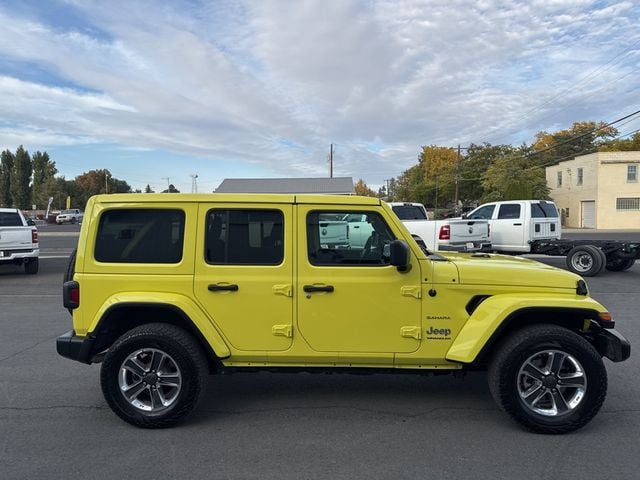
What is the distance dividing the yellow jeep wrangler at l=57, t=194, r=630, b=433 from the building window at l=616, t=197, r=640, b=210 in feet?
149

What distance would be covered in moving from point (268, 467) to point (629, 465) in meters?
2.44

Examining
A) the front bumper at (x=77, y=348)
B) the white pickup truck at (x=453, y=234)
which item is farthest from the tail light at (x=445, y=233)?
the front bumper at (x=77, y=348)

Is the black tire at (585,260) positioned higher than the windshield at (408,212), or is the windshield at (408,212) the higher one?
the windshield at (408,212)

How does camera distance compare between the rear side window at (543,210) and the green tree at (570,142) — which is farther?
the green tree at (570,142)

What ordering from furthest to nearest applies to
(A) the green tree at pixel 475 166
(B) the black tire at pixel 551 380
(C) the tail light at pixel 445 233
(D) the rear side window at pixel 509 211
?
(A) the green tree at pixel 475 166 → (D) the rear side window at pixel 509 211 → (C) the tail light at pixel 445 233 → (B) the black tire at pixel 551 380

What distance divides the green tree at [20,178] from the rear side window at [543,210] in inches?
4510

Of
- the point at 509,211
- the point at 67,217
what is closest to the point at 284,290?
the point at 509,211

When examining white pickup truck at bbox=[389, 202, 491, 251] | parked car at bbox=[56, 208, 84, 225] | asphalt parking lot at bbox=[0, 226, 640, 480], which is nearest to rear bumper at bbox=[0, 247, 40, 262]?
asphalt parking lot at bbox=[0, 226, 640, 480]

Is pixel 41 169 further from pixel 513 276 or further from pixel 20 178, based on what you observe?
pixel 513 276

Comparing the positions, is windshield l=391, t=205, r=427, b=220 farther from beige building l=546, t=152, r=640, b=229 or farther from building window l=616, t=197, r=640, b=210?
building window l=616, t=197, r=640, b=210

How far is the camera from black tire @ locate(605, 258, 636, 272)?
45.4 ft

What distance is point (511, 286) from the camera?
4.18 meters

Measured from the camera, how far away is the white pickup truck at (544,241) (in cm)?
1319

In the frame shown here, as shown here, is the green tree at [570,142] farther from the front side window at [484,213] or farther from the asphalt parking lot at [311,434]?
the asphalt parking lot at [311,434]
